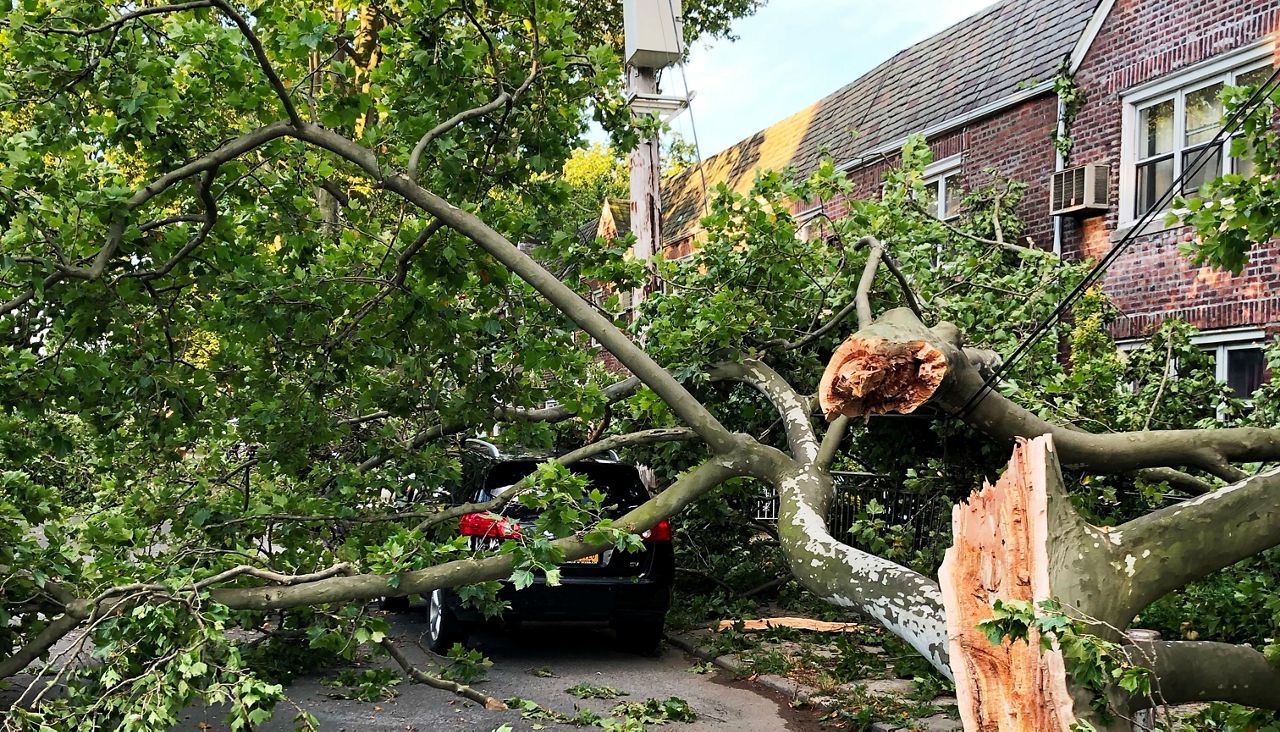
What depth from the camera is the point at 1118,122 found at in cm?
1466

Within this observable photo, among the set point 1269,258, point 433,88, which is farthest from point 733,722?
point 1269,258

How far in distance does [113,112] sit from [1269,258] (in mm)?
11704

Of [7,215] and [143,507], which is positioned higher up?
[7,215]

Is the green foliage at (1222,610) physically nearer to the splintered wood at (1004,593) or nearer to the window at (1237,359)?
the splintered wood at (1004,593)

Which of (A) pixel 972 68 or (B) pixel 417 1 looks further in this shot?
(A) pixel 972 68

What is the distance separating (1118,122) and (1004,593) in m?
12.5

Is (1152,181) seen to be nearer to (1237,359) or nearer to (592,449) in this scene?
(1237,359)

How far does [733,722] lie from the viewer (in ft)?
24.6

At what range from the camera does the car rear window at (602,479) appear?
370 inches

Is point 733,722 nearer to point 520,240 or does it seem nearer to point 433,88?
point 520,240

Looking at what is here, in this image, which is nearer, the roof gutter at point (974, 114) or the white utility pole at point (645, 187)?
the white utility pole at point (645, 187)

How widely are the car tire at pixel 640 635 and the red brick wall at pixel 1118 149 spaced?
24.2ft

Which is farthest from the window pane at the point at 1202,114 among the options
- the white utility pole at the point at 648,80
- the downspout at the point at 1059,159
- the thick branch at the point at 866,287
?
the thick branch at the point at 866,287

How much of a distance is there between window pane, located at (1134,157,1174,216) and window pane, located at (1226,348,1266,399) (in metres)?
2.30
